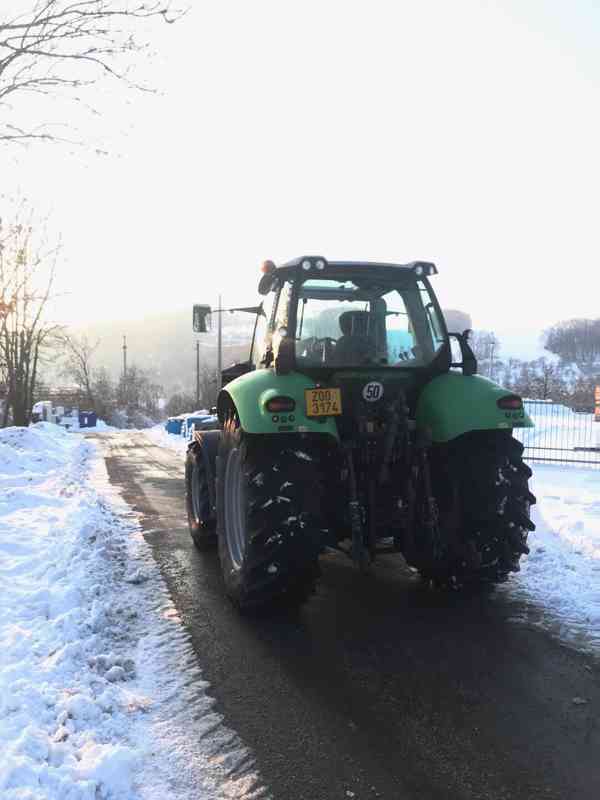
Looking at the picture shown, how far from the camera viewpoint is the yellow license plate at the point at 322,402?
3.86 meters

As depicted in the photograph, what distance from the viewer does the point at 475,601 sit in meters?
4.39

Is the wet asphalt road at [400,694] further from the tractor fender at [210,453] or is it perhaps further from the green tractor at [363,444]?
the tractor fender at [210,453]

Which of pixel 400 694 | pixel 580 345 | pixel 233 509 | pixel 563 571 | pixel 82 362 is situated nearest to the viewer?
pixel 400 694

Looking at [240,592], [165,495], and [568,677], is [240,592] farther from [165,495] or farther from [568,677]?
[165,495]

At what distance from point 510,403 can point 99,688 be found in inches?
121

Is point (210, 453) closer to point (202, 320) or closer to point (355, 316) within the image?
point (355, 316)

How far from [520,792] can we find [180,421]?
28599mm

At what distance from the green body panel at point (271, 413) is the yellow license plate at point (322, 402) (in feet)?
0.11

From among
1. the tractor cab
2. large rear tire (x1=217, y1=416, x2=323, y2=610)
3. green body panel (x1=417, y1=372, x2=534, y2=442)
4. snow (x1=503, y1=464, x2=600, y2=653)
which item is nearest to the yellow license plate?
large rear tire (x1=217, y1=416, x2=323, y2=610)

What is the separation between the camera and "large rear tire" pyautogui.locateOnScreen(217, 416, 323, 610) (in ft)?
12.4

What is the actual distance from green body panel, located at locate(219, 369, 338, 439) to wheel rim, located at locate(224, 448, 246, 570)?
57 centimetres

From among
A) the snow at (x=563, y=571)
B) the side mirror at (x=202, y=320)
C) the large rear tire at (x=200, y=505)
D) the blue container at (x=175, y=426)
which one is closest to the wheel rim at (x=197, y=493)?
the large rear tire at (x=200, y=505)

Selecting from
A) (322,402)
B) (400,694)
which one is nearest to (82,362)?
(322,402)

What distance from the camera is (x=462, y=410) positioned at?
13.6 feet
